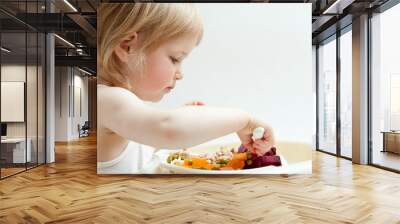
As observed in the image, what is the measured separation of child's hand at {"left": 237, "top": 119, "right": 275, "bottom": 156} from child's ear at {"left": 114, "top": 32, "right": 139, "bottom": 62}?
2141 millimetres

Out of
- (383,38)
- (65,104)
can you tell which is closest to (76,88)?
(65,104)

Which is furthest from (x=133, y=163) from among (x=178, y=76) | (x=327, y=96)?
→ (x=327, y=96)

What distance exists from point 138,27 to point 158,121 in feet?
4.83

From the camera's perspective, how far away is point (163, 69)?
20.2 feet

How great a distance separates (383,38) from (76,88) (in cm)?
1301

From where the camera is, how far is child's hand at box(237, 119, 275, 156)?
6.35 m

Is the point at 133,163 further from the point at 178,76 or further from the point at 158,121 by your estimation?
the point at 178,76

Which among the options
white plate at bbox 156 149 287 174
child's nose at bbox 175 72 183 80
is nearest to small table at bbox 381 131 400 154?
white plate at bbox 156 149 287 174

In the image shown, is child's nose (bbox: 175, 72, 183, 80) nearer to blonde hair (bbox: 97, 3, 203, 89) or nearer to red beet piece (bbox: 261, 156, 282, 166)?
blonde hair (bbox: 97, 3, 203, 89)

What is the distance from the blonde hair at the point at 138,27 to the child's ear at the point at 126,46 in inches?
2.2

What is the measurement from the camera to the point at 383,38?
7418 mm

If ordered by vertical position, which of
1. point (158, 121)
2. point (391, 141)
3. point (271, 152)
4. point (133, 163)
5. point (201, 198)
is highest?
point (158, 121)

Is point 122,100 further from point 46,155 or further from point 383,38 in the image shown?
point 383,38

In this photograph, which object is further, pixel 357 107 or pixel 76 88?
pixel 76 88
